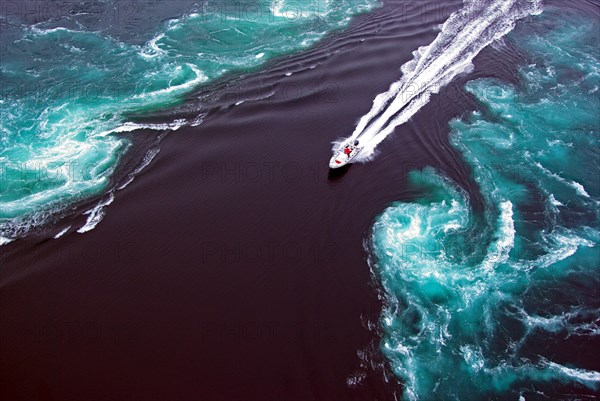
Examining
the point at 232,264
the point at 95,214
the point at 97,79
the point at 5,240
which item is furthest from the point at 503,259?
the point at 97,79

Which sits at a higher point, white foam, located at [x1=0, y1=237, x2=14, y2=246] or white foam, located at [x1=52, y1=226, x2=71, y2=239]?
white foam, located at [x1=0, y1=237, x2=14, y2=246]

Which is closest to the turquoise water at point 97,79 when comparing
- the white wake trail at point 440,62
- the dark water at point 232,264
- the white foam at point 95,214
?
the white foam at point 95,214

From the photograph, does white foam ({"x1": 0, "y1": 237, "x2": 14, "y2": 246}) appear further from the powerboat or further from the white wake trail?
the white wake trail

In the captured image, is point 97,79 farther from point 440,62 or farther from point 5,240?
point 440,62

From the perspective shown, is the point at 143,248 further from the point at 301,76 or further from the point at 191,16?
the point at 191,16

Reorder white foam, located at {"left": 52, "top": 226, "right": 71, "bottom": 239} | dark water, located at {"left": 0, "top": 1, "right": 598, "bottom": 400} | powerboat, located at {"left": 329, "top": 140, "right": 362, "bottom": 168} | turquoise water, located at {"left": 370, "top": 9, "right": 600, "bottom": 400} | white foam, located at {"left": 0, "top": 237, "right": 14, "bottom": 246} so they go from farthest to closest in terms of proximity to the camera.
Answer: powerboat, located at {"left": 329, "top": 140, "right": 362, "bottom": 168}, white foam, located at {"left": 52, "top": 226, "right": 71, "bottom": 239}, white foam, located at {"left": 0, "top": 237, "right": 14, "bottom": 246}, turquoise water, located at {"left": 370, "top": 9, "right": 600, "bottom": 400}, dark water, located at {"left": 0, "top": 1, "right": 598, "bottom": 400}

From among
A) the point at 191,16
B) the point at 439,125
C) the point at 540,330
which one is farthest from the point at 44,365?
the point at 191,16

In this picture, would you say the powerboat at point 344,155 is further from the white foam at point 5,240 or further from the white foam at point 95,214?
the white foam at point 5,240

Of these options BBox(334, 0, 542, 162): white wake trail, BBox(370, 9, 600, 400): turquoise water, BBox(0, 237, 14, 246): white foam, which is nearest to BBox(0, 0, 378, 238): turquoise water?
BBox(0, 237, 14, 246): white foam
